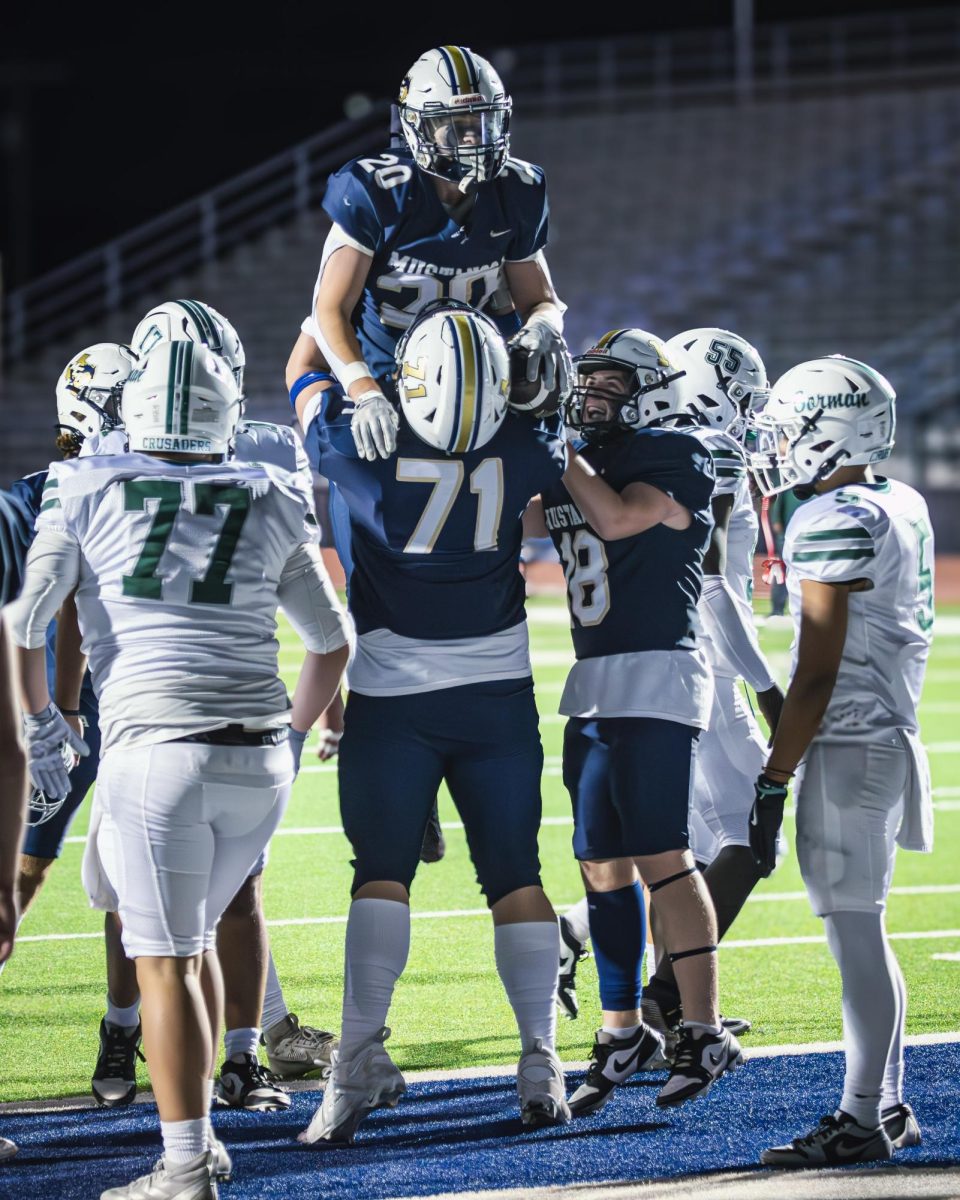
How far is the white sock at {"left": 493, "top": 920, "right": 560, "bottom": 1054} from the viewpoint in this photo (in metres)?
3.70

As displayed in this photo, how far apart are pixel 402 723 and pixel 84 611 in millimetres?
772

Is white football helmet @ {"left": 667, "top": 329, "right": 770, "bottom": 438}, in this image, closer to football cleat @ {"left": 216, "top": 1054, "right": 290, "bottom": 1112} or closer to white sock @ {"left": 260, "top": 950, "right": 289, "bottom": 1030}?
white sock @ {"left": 260, "top": 950, "right": 289, "bottom": 1030}

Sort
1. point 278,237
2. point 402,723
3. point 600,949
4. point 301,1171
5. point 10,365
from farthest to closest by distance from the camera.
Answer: point 278,237, point 10,365, point 600,949, point 402,723, point 301,1171

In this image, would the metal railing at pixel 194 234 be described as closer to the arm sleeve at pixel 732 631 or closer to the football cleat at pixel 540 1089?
the arm sleeve at pixel 732 631

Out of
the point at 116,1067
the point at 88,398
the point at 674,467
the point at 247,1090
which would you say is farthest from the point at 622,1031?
the point at 88,398

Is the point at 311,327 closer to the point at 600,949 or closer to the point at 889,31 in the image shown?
the point at 600,949

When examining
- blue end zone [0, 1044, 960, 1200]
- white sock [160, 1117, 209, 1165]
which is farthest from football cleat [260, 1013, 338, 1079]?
white sock [160, 1117, 209, 1165]

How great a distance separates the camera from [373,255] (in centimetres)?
402

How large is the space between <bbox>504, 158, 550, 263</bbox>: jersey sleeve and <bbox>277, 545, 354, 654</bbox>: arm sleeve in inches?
44.7

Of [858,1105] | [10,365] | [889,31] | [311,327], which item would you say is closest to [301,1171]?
[858,1105]

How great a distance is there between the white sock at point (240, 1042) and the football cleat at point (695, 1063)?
0.93 metres

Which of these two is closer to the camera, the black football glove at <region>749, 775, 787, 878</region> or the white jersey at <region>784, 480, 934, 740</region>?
the white jersey at <region>784, 480, 934, 740</region>

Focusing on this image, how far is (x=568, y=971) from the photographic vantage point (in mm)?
4766

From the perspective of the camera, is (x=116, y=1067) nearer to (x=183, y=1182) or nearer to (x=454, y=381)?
(x=183, y=1182)
